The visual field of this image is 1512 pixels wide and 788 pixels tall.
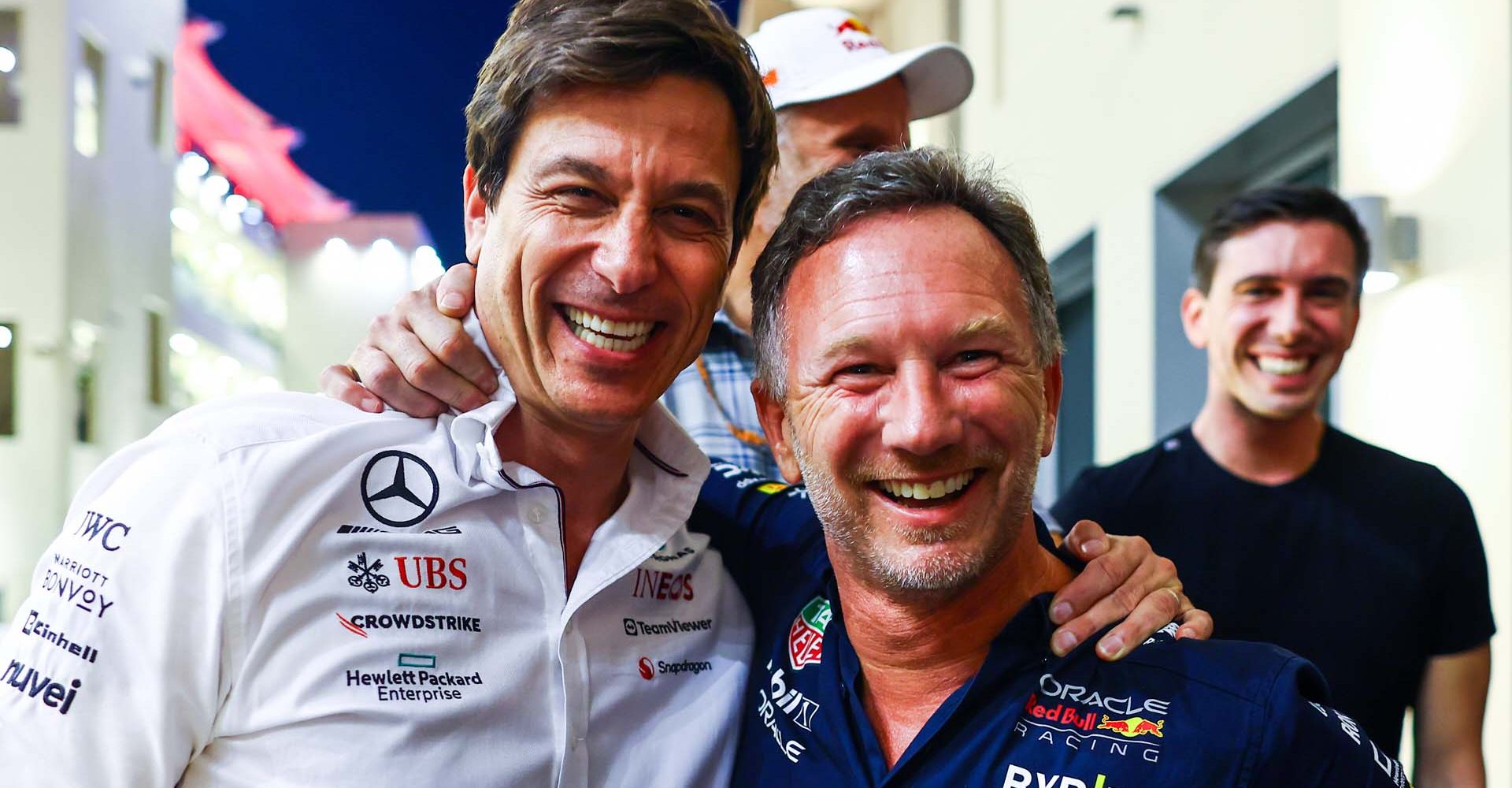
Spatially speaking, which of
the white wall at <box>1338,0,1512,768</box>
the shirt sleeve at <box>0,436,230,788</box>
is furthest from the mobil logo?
the white wall at <box>1338,0,1512,768</box>

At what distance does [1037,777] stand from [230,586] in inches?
34.8

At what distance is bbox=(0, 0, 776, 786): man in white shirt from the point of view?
4.48ft

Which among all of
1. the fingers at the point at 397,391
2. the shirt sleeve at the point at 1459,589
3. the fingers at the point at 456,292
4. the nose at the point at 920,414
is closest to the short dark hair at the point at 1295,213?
the shirt sleeve at the point at 1459,589

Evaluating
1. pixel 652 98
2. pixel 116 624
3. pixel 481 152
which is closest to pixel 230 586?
pixel 116 624

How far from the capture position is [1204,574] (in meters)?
2.52

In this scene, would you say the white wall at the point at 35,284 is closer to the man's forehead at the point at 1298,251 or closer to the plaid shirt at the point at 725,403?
the plaid shirt at the point at 725,403

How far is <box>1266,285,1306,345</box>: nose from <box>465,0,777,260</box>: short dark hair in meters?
1.38

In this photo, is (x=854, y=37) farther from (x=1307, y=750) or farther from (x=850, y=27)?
(x=1307, y=750)

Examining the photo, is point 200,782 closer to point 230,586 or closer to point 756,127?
point 230,586

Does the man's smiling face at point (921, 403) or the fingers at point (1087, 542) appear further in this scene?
the fingers at point (1087, 542)

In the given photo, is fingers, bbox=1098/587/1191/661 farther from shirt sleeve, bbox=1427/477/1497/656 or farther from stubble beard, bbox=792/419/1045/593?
shirt sleeve, bbox=1427/477/1497/656

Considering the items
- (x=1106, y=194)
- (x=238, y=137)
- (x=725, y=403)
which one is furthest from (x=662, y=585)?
(x=238, y=137)

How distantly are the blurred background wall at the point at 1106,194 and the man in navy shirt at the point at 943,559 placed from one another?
32cm

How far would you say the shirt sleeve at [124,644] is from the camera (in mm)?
1327
